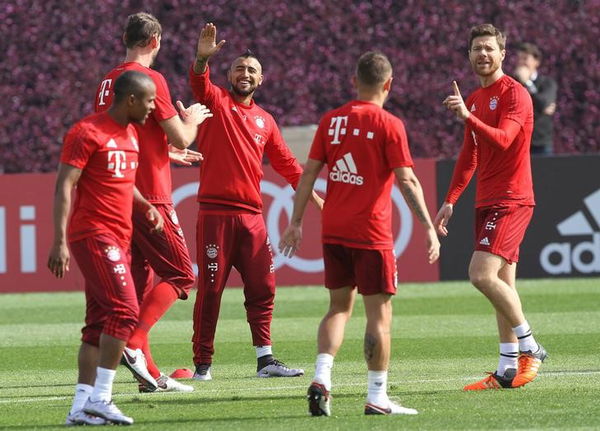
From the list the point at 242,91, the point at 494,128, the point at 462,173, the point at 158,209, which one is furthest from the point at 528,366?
the point at 242,91

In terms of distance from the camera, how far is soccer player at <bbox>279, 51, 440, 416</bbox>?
7.95 m

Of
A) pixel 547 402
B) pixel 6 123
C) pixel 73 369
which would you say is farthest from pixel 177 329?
pixel 6 123

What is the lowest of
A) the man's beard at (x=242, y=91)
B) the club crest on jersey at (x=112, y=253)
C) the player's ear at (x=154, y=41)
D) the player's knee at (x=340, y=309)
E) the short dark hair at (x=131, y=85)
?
the player's knee at (x=340, y=309)

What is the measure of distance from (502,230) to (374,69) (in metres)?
1.87

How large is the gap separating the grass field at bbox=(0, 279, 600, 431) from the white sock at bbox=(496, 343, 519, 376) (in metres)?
0.20

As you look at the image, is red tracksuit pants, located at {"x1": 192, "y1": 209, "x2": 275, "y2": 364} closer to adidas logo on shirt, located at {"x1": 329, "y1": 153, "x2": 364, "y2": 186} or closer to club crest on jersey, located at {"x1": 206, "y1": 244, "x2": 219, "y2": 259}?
club crest on jersey, located at {"x1": 206, "y1": 244, "x2": 219, "y2": 259}

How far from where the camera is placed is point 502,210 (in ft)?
30.9

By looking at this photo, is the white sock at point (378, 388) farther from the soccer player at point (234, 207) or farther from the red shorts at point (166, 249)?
the soccer player at point (234, 207)

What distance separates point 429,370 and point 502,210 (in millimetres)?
1486

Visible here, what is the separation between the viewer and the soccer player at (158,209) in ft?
30.4

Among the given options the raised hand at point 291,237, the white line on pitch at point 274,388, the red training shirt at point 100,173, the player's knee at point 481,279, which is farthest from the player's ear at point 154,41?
the player's knee at point 481,279

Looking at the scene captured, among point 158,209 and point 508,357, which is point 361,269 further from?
point 158,209

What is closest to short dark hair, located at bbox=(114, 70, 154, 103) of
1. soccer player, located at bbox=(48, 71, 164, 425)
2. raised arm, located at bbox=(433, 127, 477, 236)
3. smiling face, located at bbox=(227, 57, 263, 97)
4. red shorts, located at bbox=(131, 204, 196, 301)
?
soccer player, located at bbox=(48, 71, 164, 425)

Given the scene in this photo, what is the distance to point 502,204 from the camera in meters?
9.42
